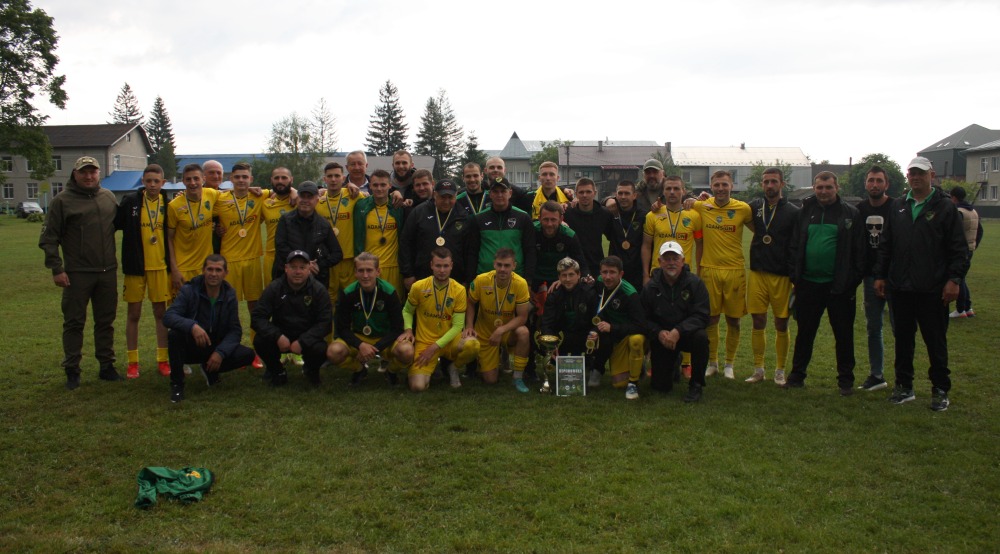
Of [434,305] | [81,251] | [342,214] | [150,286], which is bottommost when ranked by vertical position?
[434,305]

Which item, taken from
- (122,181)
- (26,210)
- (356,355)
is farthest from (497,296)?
(122,181)

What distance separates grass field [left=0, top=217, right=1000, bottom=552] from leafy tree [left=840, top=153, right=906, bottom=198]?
67.7 meters

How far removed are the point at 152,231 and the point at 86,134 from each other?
74.6 metres

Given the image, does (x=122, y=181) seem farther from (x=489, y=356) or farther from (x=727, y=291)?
(x=727, y=291)

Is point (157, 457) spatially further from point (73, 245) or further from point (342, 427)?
point (73, 245)

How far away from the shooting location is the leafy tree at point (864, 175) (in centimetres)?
6619

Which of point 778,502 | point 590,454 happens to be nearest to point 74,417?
point 590,454

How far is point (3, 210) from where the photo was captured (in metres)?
63.3

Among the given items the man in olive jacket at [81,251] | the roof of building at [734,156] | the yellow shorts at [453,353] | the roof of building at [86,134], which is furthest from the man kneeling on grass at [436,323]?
the roof of building at [734,156]

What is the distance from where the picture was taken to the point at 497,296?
7148 millimetres

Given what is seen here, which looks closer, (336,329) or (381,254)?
(336,329)

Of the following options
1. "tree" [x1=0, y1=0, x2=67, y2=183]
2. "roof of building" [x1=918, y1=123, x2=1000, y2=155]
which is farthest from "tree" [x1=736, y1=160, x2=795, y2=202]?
"tree" [x1=0, y1=0, x2=67, y2=183]

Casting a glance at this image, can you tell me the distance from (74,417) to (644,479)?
4.73 meters

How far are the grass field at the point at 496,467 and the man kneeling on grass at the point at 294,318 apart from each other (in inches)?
11.6
